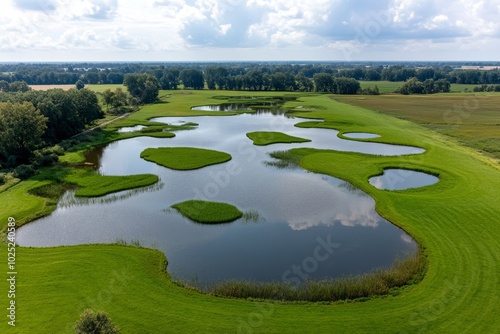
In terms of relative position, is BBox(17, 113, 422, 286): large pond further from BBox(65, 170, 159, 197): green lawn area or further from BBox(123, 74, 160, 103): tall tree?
BBox(123, 74, 160, 103): tall tree

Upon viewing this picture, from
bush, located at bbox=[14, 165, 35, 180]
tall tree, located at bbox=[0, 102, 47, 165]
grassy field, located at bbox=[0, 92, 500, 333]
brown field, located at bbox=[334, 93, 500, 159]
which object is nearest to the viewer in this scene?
grassy field, located at bbox=[0, 92, 500, 333]

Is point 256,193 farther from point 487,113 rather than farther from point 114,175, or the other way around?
point 487,113

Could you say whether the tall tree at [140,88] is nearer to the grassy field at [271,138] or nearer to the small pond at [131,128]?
the small pond at [131,128]

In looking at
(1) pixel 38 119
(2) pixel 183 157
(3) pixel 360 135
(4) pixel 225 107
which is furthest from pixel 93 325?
(4) pixel 225 107

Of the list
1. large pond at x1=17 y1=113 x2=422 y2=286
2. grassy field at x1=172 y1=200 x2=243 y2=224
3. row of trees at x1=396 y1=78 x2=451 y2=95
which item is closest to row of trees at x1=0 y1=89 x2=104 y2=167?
large pond at x1=17 y1=113 x2=422 y2=286

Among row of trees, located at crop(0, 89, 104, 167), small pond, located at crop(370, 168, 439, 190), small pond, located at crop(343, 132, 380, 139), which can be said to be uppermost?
row of trees, located at crop(0, 89, 104, 167)

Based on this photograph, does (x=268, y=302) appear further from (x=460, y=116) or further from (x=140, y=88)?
(x=140, y=88)

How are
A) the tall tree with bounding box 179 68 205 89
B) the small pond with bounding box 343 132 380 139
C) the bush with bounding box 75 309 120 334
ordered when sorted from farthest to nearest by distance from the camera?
the tall tree with bounding box 179 68 205 89, the small pond with bounding box 343 132 380 139, the bush with bounding box 75 309 120 334

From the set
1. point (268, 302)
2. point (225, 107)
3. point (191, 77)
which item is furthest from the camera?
point (191, 77)
